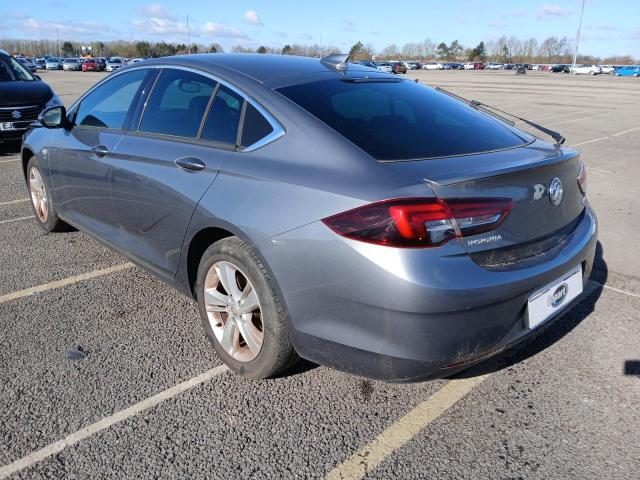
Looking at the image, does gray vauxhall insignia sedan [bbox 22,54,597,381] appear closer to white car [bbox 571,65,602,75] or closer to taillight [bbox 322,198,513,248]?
taillight [bbox 322,198,513,248]

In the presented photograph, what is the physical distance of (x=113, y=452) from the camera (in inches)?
91.1

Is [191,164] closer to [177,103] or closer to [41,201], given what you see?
[177,103]

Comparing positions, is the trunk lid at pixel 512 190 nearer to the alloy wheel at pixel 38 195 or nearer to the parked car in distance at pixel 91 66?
the alloy wheel at pixel 38 195

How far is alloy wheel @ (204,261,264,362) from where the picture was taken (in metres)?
2.74

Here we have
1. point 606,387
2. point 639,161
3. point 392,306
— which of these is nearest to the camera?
point 392,306

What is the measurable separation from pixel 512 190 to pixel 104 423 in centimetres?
209

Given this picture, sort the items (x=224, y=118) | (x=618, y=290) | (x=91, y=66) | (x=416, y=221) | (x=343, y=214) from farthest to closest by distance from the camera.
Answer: (x=91, y=66) < (x=618, y=290) < (x=224, y=118) < (x=343, y=214) < (x=416, y=221)

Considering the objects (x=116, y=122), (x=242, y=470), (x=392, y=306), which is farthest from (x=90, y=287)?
(x=392, y=306)

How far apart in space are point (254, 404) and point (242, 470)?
45 centimetres

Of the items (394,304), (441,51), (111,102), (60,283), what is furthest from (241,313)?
(441,51)

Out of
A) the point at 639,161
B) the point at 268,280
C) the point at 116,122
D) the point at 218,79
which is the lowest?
the point at 639,161

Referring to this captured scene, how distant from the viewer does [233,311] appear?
282cm

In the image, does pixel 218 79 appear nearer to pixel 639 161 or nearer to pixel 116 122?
pixel 116 122

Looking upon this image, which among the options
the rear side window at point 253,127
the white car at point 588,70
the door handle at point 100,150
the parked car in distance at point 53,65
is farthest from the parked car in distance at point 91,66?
the rear side window at point 253,127
